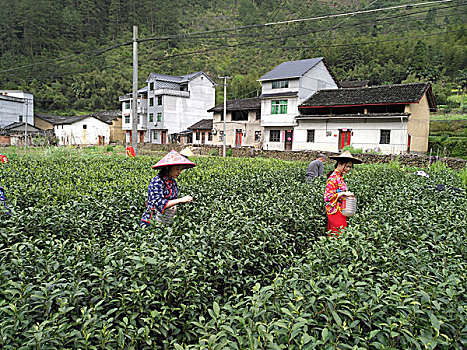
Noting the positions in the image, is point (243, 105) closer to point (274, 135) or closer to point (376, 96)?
point (274, 135)

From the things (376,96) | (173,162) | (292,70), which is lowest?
(173,162)

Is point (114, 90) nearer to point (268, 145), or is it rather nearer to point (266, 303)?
point (268, 145)

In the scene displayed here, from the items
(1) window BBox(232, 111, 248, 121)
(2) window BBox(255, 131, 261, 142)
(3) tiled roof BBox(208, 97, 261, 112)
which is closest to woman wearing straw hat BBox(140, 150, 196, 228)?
(2) window BBox(255, 131, 261, 142)

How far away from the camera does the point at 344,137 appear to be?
30.3 m

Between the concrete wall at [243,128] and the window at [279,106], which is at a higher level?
the window at [279,106]

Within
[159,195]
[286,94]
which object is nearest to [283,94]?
[286,94]

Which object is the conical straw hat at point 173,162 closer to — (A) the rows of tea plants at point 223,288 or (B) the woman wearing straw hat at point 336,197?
(A) the rows of tea plants at point 223,288

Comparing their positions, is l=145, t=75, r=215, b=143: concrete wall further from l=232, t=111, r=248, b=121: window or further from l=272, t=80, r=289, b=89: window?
l=272, t=80, r=289, b=89: window

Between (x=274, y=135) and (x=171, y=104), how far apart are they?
17.5 metres

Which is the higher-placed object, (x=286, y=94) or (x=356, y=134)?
(x=286, y=94)

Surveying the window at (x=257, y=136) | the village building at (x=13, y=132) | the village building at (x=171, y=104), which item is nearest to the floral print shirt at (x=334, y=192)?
the window at (x=257, y=136)

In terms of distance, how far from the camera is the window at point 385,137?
2784cm

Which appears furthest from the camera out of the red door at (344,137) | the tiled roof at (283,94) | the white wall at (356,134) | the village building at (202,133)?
the village building at (202,133)

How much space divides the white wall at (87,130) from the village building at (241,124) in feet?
68.3
